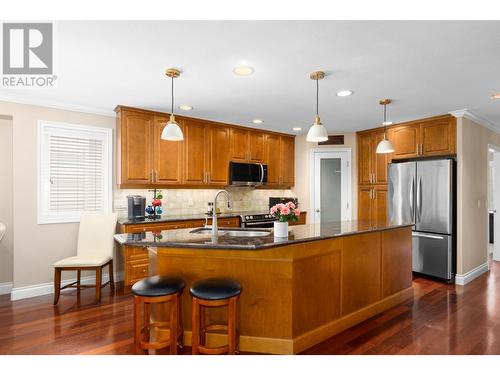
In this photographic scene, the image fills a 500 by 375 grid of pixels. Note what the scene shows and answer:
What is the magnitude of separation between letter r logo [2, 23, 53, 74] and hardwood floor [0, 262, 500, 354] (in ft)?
7.78

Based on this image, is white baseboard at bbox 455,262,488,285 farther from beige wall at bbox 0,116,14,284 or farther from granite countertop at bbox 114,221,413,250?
beige wall at bbox 0,116,14,284

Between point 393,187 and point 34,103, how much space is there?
5.21 meters

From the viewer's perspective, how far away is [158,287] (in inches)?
84.2

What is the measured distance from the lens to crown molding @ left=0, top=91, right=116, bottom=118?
360 centimetres

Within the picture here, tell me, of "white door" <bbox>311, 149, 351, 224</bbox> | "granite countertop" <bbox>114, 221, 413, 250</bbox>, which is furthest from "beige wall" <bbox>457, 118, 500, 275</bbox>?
"granite countertop" <bbox>114, 221, 413, 250</bbox>

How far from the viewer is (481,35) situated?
216 cm

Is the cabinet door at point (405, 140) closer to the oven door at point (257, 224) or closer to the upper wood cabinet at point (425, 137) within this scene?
the upper wood cabinet at point (425, 137)

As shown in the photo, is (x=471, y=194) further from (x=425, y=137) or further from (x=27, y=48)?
(x=27, y=48)

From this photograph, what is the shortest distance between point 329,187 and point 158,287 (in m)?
4.50

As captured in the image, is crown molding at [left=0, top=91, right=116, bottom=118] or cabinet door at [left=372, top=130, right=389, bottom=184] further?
cabinet door at [left=372, top=130, right=389, bottom=184]

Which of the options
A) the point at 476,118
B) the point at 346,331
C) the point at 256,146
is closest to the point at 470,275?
the point at 476,118

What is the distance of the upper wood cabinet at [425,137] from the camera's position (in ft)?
14.4
